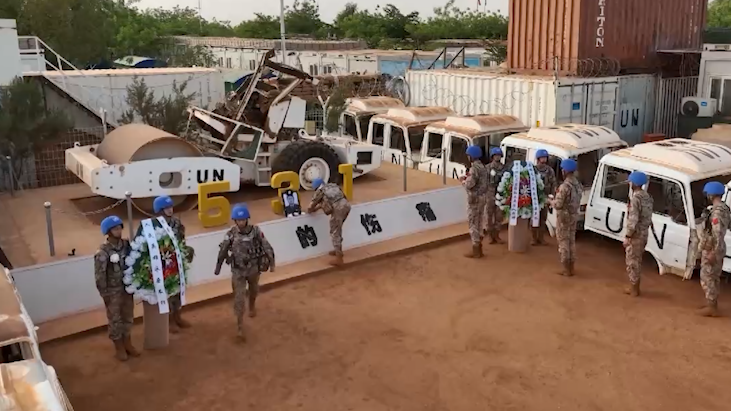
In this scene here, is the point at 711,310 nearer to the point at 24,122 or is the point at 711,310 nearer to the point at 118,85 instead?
the point at 24,122

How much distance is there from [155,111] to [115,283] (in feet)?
24.3

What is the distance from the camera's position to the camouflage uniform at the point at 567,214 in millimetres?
9250

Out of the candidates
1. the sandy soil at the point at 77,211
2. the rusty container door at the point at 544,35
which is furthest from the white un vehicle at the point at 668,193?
the rusty container door at the point at 544,35

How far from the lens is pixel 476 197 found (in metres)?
10.1

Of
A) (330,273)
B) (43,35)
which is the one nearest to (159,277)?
(330,273)

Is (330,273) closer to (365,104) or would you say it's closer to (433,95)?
(365,104)

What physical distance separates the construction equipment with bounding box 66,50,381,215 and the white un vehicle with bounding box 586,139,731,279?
14.9 feet

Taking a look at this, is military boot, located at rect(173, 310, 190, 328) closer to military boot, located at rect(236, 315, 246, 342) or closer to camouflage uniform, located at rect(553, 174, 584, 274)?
military boot, located at rect(236, 315, 246, 342)

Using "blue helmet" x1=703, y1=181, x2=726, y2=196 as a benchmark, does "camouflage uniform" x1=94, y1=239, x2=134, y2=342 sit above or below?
below

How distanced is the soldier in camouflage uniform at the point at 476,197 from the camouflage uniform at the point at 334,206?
1805 mm

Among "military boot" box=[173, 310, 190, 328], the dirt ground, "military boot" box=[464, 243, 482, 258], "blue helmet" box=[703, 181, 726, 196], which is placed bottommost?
the dirt ground

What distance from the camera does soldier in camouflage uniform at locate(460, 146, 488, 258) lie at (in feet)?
33.1

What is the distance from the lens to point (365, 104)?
15562 mm

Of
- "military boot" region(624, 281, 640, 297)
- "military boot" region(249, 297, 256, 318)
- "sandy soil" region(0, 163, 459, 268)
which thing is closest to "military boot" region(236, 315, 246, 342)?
"military boot" region(249, 297, 256, 318)
